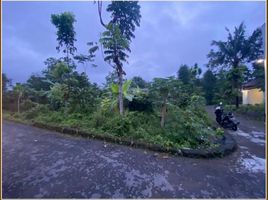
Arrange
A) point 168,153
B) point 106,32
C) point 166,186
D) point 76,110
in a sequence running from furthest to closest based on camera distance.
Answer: point 76,110 → point 106,32 → point 168,153 → point 166,186

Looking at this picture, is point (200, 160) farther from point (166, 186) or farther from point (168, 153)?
point (166, 186)

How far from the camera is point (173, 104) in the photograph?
5.18 metres

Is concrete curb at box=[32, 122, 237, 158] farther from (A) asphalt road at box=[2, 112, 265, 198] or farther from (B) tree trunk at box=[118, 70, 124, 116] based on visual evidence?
(B) tree trunk at box=[118, 70, 124, 116]

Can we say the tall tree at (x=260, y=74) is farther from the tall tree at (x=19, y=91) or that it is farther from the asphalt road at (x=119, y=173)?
the tall tree at (x=19, y=91)

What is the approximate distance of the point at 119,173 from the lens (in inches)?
116

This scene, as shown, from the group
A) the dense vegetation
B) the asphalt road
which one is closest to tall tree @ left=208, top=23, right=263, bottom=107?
the dense vegetation

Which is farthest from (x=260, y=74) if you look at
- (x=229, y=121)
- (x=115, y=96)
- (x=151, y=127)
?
(x=115, y=96)

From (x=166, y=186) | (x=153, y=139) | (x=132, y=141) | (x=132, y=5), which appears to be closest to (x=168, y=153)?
(x=153, y=139)

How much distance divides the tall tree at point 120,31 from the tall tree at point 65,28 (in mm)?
1796

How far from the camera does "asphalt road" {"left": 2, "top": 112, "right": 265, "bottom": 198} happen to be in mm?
2461

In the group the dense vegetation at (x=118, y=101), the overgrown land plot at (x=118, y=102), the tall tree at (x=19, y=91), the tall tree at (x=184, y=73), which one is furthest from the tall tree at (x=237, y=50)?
the tall tree at (x=19, y=91)

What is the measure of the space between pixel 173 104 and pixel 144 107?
1.30 meters

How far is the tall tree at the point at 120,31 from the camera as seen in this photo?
555 cm

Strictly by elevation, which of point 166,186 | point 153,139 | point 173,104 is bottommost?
point 166,186
